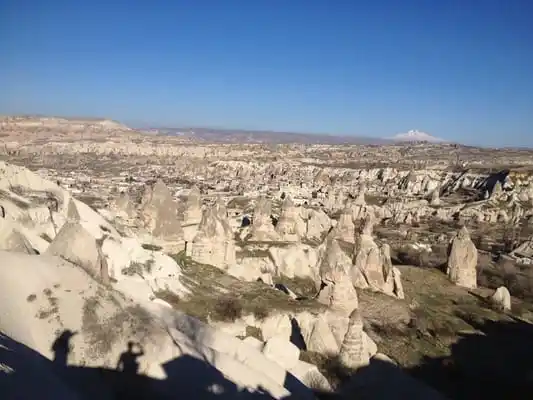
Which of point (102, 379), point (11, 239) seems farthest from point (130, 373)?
point (11, 239)

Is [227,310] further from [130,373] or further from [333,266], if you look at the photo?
[130,373]

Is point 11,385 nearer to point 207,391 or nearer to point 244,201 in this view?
point 207,391

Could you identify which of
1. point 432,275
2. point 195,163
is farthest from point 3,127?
point 432,275

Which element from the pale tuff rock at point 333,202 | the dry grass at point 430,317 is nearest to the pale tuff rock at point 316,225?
the dry grass at point 430,317

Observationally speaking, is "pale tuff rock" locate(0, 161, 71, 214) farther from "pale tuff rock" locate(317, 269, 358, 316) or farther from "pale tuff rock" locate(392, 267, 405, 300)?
"pale tuff rock" locate(392, 267, 405, 300)

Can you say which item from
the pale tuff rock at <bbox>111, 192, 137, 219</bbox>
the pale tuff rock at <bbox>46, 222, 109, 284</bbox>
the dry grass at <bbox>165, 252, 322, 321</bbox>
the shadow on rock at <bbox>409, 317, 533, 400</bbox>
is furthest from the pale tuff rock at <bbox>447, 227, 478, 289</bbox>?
the pale tuff rock at <bbox>46, 222, 109, 284</bbox>

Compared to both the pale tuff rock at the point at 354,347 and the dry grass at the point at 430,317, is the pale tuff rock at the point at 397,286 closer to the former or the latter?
the dry grass at the point at 430,317
